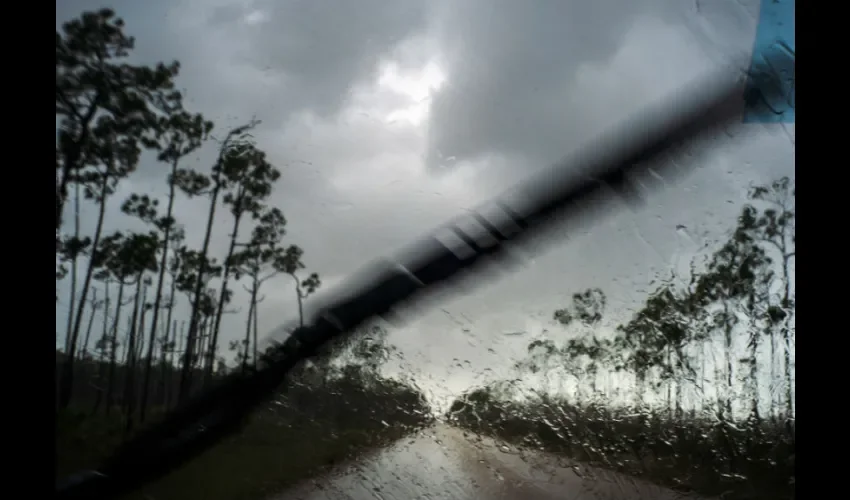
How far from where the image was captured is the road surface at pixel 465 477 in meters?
2.04

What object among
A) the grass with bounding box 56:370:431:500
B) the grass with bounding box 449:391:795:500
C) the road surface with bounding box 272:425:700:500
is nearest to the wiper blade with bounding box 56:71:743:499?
the grass with bounding box 56:370:431:500

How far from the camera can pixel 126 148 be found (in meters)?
2.12

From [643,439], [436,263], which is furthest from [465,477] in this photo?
[436,263]

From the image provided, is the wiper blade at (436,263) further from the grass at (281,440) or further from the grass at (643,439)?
the grass at (643,439)

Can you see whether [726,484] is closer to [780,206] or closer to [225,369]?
[780,206]

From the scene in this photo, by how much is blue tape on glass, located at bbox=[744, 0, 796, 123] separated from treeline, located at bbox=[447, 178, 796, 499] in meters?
0.24

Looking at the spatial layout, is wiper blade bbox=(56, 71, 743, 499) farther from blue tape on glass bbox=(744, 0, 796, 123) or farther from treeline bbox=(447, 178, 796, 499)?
treeline bbox=(447, 178, 796, 499)

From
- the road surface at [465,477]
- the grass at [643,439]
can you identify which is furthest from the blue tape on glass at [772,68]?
the road surface at [465,477]

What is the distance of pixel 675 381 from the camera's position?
6.96ft

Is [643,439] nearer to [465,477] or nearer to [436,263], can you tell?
[465,477]

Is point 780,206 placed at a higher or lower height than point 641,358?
higher

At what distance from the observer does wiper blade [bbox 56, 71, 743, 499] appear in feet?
5.98
